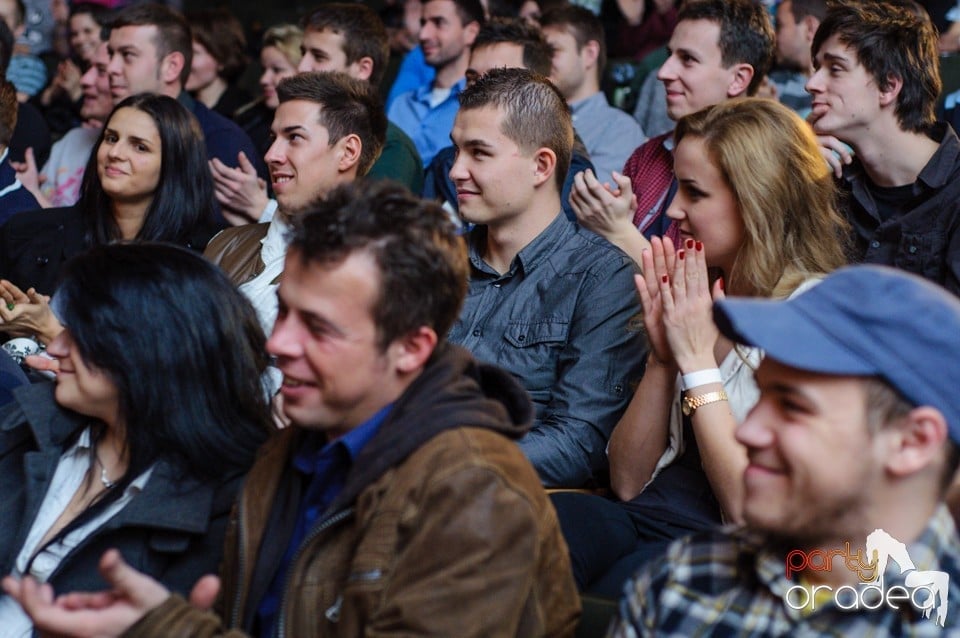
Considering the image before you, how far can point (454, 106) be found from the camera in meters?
5.25

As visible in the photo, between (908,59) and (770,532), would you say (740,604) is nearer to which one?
(770,532)

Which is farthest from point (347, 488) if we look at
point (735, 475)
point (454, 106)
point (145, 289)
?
point (454, 106)

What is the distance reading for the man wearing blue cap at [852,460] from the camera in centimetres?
134

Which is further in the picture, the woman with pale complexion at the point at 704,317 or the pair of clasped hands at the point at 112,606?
the woman with pale complexion at the point at 704,317

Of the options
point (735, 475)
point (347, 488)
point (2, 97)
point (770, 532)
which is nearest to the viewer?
point (770, 532)

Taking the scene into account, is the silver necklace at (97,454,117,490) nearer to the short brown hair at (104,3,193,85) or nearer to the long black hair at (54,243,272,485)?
the long black hair at (54,243,272,485)

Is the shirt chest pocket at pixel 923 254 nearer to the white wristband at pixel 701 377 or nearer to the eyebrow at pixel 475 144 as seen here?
the white wristband at pixel 701 377

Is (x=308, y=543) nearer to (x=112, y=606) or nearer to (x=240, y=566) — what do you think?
(x=240, y=566)

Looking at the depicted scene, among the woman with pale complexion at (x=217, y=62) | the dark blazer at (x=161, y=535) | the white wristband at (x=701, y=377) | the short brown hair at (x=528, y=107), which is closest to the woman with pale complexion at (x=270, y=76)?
the woman with pale complexion at (x=217, y=62)

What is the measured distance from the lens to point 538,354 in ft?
9.01

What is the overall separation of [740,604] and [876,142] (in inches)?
82.1

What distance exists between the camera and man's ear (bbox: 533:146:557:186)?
3.03 meters

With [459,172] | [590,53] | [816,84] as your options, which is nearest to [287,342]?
[459,172]

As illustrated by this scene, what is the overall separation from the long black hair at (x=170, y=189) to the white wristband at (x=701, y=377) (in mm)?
1936
